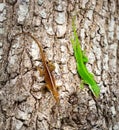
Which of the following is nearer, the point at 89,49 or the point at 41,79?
the point at 41,79

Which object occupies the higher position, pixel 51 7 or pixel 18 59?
pixel 51 7

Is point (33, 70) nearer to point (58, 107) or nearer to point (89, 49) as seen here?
point (58, 107)

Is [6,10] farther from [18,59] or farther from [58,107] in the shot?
[58,107]

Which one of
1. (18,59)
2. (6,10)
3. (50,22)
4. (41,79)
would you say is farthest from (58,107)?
(6,10)

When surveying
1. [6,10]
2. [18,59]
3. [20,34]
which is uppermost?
[6,10]

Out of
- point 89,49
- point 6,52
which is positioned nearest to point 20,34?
point 6,52

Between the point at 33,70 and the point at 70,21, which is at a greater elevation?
the point at 70,21
